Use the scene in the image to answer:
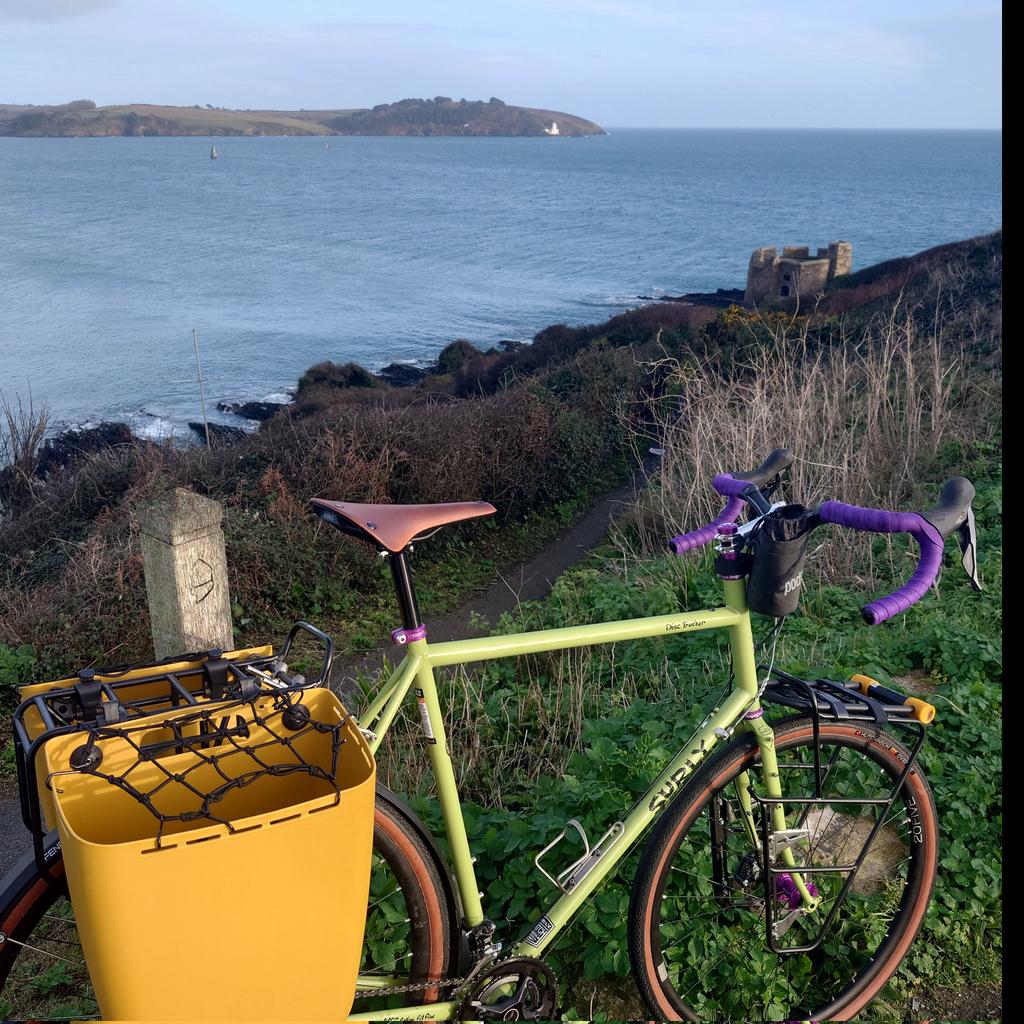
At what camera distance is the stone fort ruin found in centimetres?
3484

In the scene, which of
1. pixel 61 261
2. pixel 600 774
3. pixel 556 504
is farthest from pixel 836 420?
pixel 61 261

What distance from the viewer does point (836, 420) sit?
7797 mm

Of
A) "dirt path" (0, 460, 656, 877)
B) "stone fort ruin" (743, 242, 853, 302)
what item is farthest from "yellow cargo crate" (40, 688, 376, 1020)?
"stone fort ruin" (743, 242, 853, 302)

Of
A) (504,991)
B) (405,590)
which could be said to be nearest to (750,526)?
(405,590)

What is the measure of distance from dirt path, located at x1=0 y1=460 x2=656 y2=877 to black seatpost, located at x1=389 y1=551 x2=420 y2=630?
2.86 meters

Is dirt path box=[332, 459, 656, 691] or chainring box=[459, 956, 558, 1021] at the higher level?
chainring box=[459, 956, 558, 1021]

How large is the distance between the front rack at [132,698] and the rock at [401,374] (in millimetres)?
26327

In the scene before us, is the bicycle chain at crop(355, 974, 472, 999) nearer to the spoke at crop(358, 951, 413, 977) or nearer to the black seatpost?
the spoke at crop(358, 951, 413, 977)

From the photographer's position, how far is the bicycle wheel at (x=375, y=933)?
216 centimetres

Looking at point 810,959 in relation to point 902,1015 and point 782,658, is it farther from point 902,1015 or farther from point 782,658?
point 782,658

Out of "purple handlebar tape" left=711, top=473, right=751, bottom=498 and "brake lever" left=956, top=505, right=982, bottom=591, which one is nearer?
"brake lever" left=956, top=505, right=982, bottom=591

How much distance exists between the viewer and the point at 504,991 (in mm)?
2584

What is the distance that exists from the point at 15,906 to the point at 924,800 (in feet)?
7.59

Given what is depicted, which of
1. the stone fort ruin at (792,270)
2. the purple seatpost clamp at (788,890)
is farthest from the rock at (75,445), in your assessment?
the stone fort ruin at (792,270)
